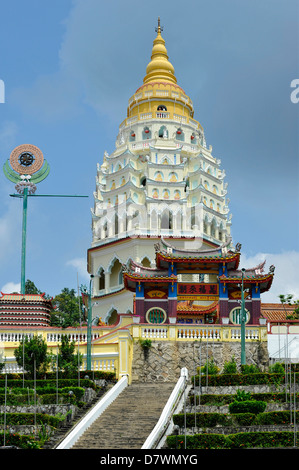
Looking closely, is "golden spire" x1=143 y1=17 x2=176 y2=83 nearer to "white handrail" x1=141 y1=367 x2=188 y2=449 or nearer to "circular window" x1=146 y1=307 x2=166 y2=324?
"circular window" x1=146 y1=307 x2=166 y2=324

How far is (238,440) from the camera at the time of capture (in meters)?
27.8

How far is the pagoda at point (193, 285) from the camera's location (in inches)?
1742

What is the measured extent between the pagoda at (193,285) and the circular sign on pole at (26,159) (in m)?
18.7

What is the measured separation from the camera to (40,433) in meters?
29.5

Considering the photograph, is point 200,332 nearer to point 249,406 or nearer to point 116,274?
point 249,406

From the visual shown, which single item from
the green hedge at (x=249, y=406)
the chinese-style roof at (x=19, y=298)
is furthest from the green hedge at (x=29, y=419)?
the chinese-style roof at (x=19, y=298)

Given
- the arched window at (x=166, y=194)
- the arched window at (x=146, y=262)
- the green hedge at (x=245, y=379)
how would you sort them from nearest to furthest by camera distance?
the green hedge at (x=245, y=379)
the arched window at (x=146, y=262)
the arched window at (x=166, y=194)

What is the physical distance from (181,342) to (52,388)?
9654mm

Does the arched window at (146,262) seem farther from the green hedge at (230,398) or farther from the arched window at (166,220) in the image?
the green hedge at (230,398)

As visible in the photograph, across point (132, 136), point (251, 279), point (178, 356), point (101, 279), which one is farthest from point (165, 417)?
point (132, 136)

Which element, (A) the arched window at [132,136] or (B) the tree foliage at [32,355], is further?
(A) the arched window at [132,136]

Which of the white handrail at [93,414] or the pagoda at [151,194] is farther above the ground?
the pagoda at [151,194]

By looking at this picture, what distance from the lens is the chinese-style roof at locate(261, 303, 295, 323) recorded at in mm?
54781
